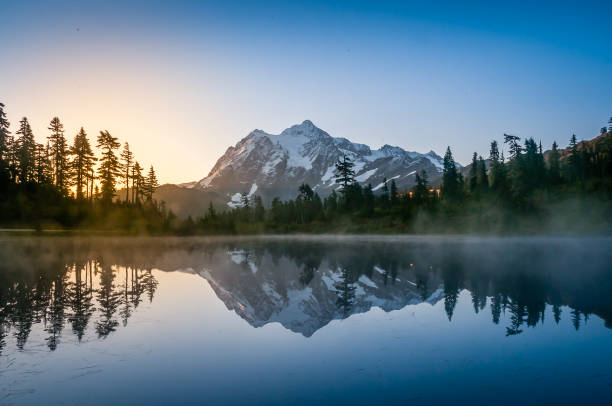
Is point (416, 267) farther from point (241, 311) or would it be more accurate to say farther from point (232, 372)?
point (232, 372)

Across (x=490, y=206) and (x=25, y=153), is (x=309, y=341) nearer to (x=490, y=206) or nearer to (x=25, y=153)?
(x=25, y=153)

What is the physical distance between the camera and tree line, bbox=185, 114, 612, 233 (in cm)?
8944

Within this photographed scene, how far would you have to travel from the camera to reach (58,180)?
3029 inches

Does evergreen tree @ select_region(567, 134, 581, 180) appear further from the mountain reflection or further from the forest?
the mountain reflection

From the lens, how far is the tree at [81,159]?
7694cm

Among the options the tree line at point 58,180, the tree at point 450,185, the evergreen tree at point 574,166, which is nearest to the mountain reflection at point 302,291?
the tree line at point 58,180

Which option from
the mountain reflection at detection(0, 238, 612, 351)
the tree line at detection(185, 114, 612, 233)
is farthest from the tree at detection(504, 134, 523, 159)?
the mountain reflection at detection(0, 238, 612, 351)

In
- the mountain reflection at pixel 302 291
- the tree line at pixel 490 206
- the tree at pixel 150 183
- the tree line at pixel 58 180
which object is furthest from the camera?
the tree at pixel 150 183

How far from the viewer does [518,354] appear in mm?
10281

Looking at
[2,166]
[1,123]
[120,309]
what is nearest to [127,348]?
[120,309]

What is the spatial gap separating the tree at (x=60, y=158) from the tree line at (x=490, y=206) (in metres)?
26.7

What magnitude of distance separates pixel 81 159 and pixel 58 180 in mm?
6357

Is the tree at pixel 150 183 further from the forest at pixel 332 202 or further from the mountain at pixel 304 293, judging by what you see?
the mountain at pixel 304 293

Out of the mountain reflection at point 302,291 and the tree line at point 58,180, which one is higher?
the tree line at point 58,180
